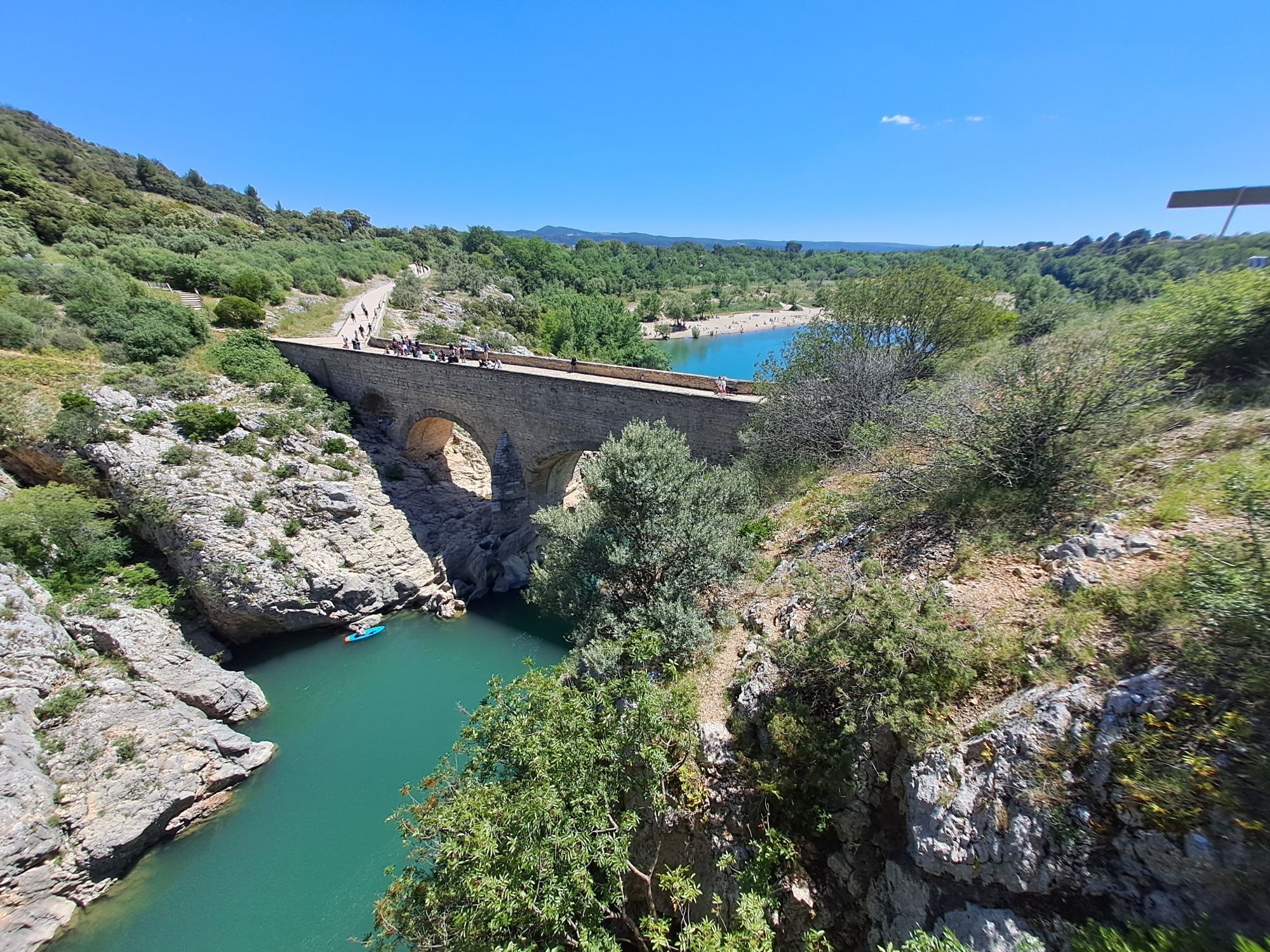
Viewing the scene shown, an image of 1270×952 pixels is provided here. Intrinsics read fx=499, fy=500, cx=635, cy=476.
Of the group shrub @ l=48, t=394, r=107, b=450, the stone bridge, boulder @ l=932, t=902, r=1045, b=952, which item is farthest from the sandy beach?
boulder @ l=932, t=902, r=1045, b=952

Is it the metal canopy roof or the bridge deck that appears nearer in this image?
the metal canopy roof

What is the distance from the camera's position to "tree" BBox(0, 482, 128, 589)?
10336 mm

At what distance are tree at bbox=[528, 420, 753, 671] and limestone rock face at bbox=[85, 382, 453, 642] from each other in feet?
27.1

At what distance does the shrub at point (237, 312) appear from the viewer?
20.4m

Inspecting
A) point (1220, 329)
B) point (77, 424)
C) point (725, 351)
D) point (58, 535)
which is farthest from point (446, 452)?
point (725, 351)

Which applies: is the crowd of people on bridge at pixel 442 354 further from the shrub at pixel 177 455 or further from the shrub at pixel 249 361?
the shrub at pixel 177 455

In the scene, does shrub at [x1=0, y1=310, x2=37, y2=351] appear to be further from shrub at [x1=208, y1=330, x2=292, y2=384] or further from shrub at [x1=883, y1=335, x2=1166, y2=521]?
shrub at [x1=883, y1=335, x2=1166, y2=521]

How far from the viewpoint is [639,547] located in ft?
24.1

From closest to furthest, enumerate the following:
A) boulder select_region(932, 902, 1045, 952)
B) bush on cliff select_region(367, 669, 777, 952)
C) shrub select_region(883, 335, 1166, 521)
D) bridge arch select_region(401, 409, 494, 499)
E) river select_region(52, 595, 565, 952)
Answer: boulder select_region(932, 902, 1045, 952)
bush on cliff select_region(367, 669, 777, 952)
shrub select_region(883, 335, 1166, 521)
river select_region(52, 595, 565, 952)
bridge arch select_region(401, 409, 494, 499)

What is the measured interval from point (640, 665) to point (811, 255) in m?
130

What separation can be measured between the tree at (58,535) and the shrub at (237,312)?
11615 millimetres

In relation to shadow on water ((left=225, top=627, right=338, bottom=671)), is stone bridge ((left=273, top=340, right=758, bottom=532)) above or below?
above

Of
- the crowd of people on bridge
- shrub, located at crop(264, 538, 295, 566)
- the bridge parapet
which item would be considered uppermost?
the crowd of people on bridge

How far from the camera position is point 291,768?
378 inches
